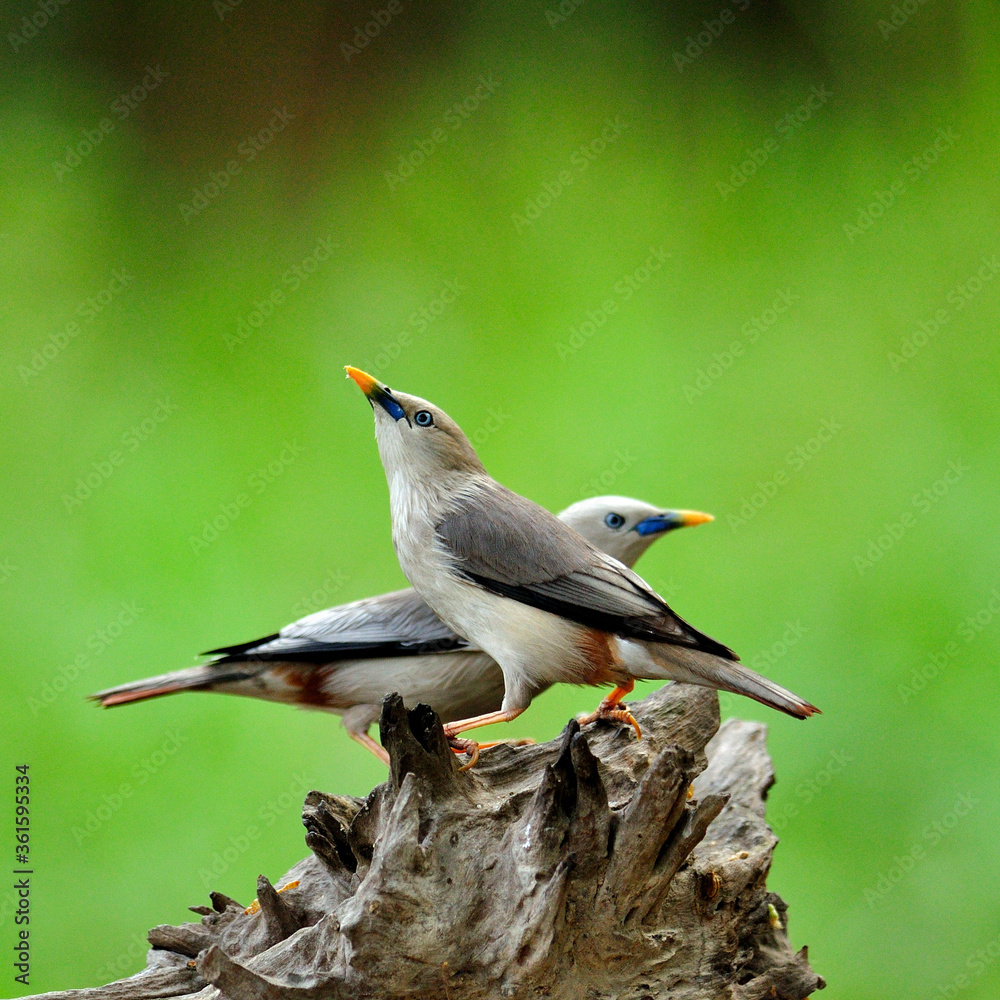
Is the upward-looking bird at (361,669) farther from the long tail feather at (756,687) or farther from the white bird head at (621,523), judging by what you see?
→ the long tail feather at (756,687)

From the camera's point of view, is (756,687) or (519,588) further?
(519,588)

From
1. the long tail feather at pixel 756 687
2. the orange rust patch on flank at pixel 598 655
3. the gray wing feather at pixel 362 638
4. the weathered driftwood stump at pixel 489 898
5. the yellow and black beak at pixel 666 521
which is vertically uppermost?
the yellow and black beak at pixel 666 521

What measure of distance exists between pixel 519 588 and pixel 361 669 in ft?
2.34

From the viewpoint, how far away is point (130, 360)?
456 cm

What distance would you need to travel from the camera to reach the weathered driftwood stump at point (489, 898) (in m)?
1.92

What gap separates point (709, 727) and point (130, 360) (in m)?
3.08

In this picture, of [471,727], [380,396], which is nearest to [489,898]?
[471,727]

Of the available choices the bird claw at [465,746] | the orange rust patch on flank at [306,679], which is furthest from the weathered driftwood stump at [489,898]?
the orange rust patch on flank at [306,679]

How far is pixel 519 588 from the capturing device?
90.7 inches

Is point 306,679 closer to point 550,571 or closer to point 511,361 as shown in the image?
point 550,571

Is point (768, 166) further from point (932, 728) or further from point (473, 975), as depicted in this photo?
point (473, 975)

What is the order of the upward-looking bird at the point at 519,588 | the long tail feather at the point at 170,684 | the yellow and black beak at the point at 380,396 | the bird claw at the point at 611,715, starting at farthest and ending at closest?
1. the long tail feather at the point at 170,684
2. the bird claw at the point at 611,715
3. the yellow and black beak at the point at 380,396
4. the upward-looking bird at the point at 519,588

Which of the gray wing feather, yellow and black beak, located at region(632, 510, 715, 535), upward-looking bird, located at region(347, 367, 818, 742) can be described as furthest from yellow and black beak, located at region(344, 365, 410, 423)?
yellow and black beak, located at region(632, 510, 715, 535)

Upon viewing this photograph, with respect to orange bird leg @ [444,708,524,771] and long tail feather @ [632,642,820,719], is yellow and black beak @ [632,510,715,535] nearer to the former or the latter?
long tail feather @ [632,642,820,719]
